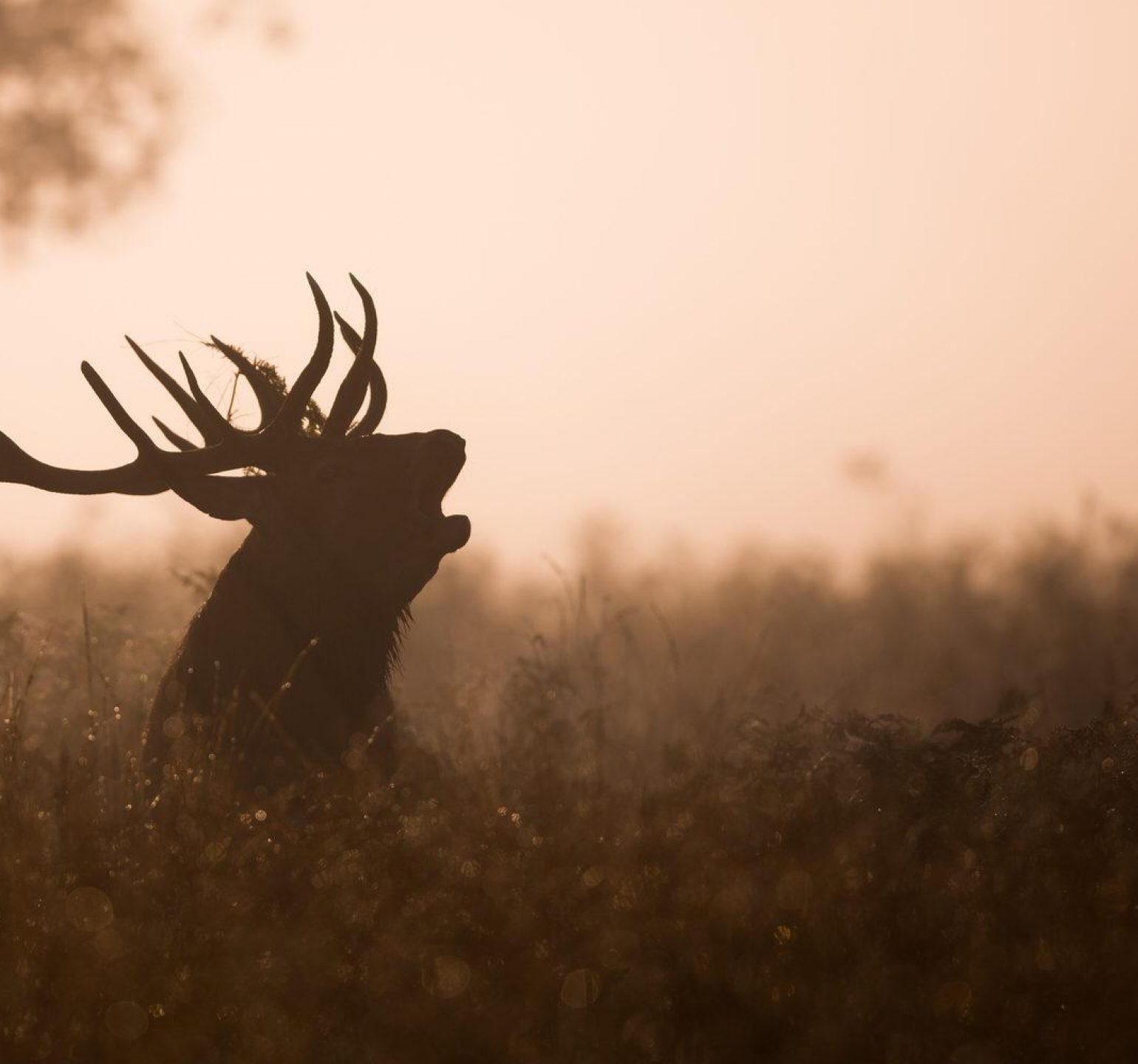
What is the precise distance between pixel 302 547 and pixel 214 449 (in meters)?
0.59

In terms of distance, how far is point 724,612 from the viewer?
2336 cm

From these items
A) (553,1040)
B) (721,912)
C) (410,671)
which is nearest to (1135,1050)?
(721,912)

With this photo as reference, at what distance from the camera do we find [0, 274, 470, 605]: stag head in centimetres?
705

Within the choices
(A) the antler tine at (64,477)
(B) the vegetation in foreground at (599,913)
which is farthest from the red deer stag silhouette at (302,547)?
(B) the vegetation in foreground at (599,913)

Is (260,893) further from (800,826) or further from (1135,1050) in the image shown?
(1135,1050)

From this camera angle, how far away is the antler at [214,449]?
722 cm

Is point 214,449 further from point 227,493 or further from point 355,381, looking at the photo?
point 355,381

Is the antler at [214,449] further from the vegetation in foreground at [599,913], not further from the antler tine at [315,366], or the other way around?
the vegetation in foreground at [599,913]

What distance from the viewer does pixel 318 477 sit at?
7180 millimetres

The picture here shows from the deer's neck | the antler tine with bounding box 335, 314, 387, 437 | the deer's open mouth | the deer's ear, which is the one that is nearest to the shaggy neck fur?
the deer's neck

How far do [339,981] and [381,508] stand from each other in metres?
3.35

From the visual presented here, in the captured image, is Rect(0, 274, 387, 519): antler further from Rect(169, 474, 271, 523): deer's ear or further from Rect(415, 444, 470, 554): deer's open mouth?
Rect(415, 444, 470, 554): deer's open mouth

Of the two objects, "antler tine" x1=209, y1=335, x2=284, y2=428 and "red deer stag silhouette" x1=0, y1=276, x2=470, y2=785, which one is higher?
"antler tine" x1=209, y1=335, x2=284, y2=428

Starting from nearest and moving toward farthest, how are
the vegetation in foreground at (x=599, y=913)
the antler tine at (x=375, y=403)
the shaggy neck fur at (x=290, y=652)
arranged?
the vegetation in foreground at (x=599, y=913), the shaggy neck fur at (x=290, y=652), the antler tine at (x=375, y=403)
